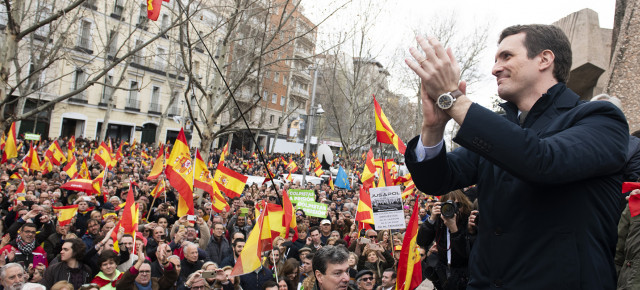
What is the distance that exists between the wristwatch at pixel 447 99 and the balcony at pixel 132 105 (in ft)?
136

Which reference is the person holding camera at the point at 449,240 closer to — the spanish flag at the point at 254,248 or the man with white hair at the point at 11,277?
the spanish flag at the point at 254,248

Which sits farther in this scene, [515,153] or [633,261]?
[633,261]

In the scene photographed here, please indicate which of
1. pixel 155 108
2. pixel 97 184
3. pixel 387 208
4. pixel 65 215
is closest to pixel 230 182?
pixel 65 215

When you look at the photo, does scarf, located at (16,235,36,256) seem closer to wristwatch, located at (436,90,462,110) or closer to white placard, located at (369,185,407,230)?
white placard, located at (369,185,407,230)

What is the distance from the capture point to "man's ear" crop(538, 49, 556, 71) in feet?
5.04

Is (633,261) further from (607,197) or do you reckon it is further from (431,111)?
(431,111)

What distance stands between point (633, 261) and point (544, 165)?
1.78 metres

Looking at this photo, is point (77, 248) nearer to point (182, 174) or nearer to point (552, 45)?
point (182, 174)

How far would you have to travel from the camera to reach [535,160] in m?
1.25

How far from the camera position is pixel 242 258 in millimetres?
6207

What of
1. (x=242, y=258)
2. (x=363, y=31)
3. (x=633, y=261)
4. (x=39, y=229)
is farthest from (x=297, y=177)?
(x=633, y=261)

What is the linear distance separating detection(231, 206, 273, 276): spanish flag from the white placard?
2.04 meters

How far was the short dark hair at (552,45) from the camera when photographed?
1.54 metres

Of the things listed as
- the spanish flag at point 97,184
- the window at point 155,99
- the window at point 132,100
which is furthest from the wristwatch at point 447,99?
the window at point 155,99
